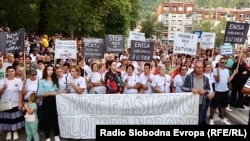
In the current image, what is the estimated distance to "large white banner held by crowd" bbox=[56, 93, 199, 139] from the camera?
8062mm

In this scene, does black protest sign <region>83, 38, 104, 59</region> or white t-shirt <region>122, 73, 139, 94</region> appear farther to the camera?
black protest sign <region>83, 38, 104, 59</region>

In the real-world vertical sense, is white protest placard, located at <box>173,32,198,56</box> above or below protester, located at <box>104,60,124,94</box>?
above

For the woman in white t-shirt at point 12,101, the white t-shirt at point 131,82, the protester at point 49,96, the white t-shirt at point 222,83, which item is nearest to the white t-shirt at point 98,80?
the white t-shirt at point 131,82

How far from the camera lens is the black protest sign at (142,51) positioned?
9836 mm

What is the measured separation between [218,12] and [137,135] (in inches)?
5951

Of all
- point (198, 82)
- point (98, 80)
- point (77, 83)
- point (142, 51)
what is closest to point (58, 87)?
point (77, 83)

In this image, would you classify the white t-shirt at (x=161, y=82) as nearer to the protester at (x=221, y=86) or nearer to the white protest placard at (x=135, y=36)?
the protester at (x=221, y=86)

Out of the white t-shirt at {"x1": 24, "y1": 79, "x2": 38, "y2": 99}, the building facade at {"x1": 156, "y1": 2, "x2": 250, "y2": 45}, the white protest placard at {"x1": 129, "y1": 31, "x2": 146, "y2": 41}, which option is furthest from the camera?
the building facade at {"x1": 156, "y1": 2, "x2": 250, "y2": 45}

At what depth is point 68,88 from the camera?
834cm

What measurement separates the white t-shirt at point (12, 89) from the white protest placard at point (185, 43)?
444 cm

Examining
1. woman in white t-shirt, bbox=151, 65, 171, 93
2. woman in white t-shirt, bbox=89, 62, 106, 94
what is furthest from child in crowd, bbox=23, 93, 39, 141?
woman in white t-shirt, bbox=151, 65, 171, 93

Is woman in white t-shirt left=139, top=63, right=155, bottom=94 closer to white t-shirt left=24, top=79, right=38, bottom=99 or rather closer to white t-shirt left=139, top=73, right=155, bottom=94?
white t-shirt left=139, top=73, right=155, bottom=94

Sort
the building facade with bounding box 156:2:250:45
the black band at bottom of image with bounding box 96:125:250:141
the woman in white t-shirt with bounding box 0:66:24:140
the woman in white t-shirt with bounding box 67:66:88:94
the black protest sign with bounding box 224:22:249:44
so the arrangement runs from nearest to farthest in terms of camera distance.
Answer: the black band at bottom of image with bounding box 96:125:250:141, the woman in white t-shirt with bounding box 67:66:88:94, the woman in white t-shirt with bounding box 0:66:24:140, the black protest sign with bounding box 224:22:249:44, the building facade with bounding box 156:2:250:45

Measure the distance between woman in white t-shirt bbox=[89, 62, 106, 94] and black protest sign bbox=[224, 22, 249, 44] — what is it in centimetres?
425
